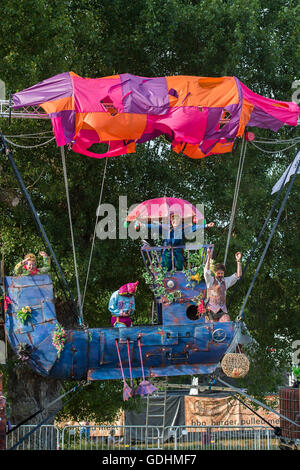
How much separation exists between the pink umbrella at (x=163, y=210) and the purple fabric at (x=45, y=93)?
232 cm

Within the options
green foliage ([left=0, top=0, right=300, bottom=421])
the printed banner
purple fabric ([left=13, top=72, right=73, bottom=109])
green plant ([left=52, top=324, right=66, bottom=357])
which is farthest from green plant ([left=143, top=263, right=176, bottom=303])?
the printed banner

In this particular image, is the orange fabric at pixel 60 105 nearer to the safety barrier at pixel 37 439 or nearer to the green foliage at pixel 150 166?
the green foliage at pixel 150 166

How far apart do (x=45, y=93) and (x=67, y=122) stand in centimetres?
51

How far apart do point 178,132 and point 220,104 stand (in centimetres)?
74

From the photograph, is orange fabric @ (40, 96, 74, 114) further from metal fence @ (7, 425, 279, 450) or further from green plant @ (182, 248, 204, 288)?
metal fence @ (7, 425, 279, 450)

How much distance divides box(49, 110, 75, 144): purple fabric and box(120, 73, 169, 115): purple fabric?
77 cm

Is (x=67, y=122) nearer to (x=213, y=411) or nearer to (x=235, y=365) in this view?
(x=235, y=365)

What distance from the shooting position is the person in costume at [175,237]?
10.3 metres

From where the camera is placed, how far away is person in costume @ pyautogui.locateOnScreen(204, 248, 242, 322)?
10.2m

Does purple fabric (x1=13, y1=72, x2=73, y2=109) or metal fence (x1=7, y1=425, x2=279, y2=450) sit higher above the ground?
purple fabric (x1=13, y1=72, x2=73, y2=109)

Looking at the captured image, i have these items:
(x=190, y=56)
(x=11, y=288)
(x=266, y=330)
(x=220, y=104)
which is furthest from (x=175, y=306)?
(x=190, y=56)

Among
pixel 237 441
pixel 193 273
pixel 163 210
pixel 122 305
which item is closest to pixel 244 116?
pixel 163 210

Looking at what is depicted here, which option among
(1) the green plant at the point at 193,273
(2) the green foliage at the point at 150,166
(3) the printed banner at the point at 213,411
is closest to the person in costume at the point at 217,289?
(1) the green plant at the point at 193,273

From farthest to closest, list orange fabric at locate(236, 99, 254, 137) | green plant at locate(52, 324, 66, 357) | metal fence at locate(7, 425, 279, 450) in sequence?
metal fence at locate(7, 425, 279, 450), orange fabric at locate(236, 99, 254, 137), green plant at locate(52, 324, 66, 357)
